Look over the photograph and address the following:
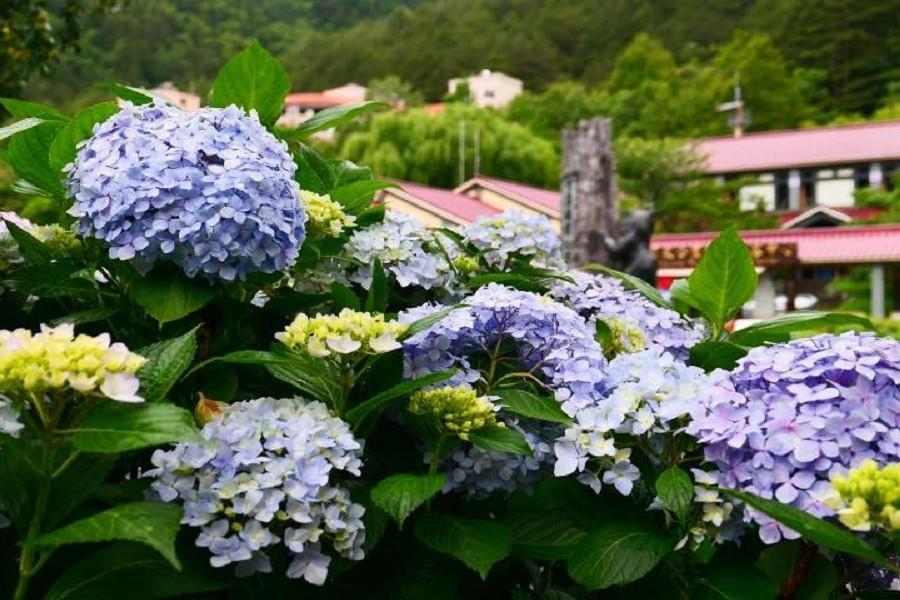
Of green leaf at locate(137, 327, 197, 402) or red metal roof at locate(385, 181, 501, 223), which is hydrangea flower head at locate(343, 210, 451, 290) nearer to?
green leaf at locate(137, 327, 197, 402)

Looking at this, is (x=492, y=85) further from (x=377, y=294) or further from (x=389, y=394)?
(x=389, y=394)

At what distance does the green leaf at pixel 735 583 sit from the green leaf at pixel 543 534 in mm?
102

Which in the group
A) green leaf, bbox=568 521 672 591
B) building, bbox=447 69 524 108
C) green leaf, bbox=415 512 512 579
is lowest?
building, bbox=447 69 524 108

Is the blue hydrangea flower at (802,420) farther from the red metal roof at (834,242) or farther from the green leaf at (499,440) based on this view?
the red metal roof at (834,242)

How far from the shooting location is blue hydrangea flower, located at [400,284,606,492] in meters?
0.79

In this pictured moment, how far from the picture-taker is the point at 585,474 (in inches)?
29.4

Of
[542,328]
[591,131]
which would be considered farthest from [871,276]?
[542,328]

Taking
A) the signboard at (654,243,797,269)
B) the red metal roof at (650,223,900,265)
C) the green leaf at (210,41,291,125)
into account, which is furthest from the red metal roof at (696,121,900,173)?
the green leaf at (210,41,291,125)

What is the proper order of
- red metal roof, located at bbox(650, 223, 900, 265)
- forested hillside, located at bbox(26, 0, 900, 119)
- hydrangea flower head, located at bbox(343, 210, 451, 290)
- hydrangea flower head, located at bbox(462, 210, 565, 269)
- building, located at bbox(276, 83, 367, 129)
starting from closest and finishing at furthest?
hydrangea flower head, located at bbox(343, 210, 451, 290) → hydrangea flower head, located at bbox(462, 210, 565, 269) → red metal roof, located at bbox(650, 223, 900, 265) → forested hillside, located at bbox(26, 0, 900, 119) → building, located at bbox(276, 83, 367, 129)

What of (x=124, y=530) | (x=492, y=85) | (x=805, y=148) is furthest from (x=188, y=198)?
(x=492, y=85)

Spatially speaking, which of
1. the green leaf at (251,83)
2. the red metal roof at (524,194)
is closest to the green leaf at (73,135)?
the green leaf at (251,83)

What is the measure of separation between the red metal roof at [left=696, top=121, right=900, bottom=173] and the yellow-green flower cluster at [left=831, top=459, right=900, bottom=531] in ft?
67.5

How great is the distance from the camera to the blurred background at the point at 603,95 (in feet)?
49.9

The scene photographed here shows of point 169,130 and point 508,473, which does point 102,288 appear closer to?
point 169,130
